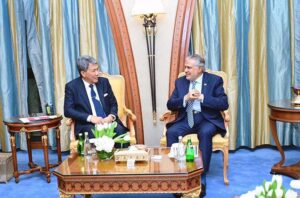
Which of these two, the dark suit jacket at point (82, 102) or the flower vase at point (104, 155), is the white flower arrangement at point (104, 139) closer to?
the flower vase at point (104, 155)

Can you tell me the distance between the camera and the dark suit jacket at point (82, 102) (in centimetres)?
382

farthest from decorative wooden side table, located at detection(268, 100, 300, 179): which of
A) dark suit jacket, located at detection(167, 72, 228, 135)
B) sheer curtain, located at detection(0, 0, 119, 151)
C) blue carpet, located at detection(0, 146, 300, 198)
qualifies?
sheer curtain, located at detection(0, 0, 119, 151)

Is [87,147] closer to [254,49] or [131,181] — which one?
[131,181]

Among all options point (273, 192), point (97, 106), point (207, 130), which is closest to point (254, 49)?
point (207, 130)

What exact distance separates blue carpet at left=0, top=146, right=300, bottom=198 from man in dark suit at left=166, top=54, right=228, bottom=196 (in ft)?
1.51

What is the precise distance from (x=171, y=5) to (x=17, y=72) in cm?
197

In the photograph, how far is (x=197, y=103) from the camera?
12.5ft

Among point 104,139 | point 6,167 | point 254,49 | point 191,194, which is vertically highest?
point 254,49

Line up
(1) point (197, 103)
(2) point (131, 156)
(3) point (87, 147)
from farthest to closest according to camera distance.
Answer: (1) point (197, 103)
(3) point (87, 147)
(2) point (131, 156)

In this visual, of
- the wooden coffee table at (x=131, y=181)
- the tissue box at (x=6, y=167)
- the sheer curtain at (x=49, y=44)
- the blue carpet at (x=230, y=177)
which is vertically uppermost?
the sheer curtain at (x=49, y=44)

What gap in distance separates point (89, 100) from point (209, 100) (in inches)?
45.2

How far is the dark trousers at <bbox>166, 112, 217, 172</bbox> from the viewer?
3.57 metres

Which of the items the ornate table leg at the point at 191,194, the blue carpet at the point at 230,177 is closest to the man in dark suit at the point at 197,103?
the blue carpet at the point at 230,177

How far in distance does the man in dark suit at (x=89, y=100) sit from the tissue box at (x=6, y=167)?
76cm
